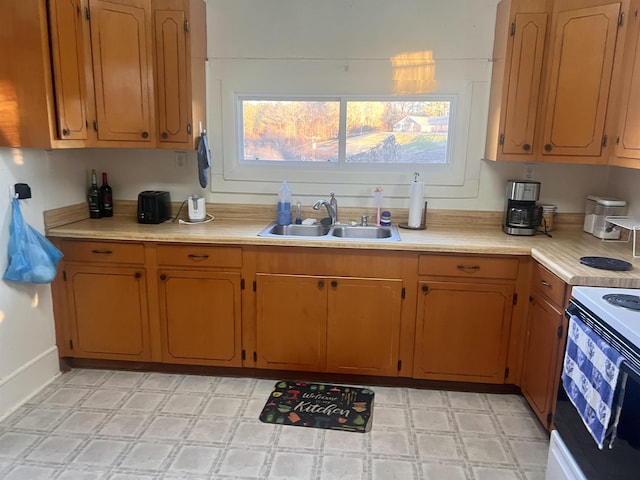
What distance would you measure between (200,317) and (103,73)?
152 cm

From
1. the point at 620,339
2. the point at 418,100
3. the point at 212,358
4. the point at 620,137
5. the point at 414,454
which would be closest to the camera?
the point at 620,339

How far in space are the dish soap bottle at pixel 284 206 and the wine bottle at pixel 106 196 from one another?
1.17 metres

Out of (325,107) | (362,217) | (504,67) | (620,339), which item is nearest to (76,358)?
(362,217)

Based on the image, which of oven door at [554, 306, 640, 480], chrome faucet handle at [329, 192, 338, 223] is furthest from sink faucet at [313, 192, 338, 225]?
oven door at [554, 306, 640, 480]

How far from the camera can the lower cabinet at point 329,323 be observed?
2672 mm

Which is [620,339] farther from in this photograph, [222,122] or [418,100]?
[222,122]

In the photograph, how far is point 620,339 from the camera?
146 cm

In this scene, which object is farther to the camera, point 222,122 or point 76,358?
point 222,122

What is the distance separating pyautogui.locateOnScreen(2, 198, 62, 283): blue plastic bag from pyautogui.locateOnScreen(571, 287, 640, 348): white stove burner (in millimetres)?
2610

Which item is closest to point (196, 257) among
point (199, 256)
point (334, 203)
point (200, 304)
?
point (199, 256)

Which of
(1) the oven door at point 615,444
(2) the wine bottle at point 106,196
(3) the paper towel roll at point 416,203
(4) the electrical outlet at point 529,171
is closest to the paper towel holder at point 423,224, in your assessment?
(3) the paper towel roll at point 416,203

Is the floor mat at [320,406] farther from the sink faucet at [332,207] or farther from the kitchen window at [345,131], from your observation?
the kitchen window at [345,131]

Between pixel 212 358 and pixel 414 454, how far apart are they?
1.30 meters

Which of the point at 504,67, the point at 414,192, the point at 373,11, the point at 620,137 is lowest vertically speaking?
the point at 414,192
